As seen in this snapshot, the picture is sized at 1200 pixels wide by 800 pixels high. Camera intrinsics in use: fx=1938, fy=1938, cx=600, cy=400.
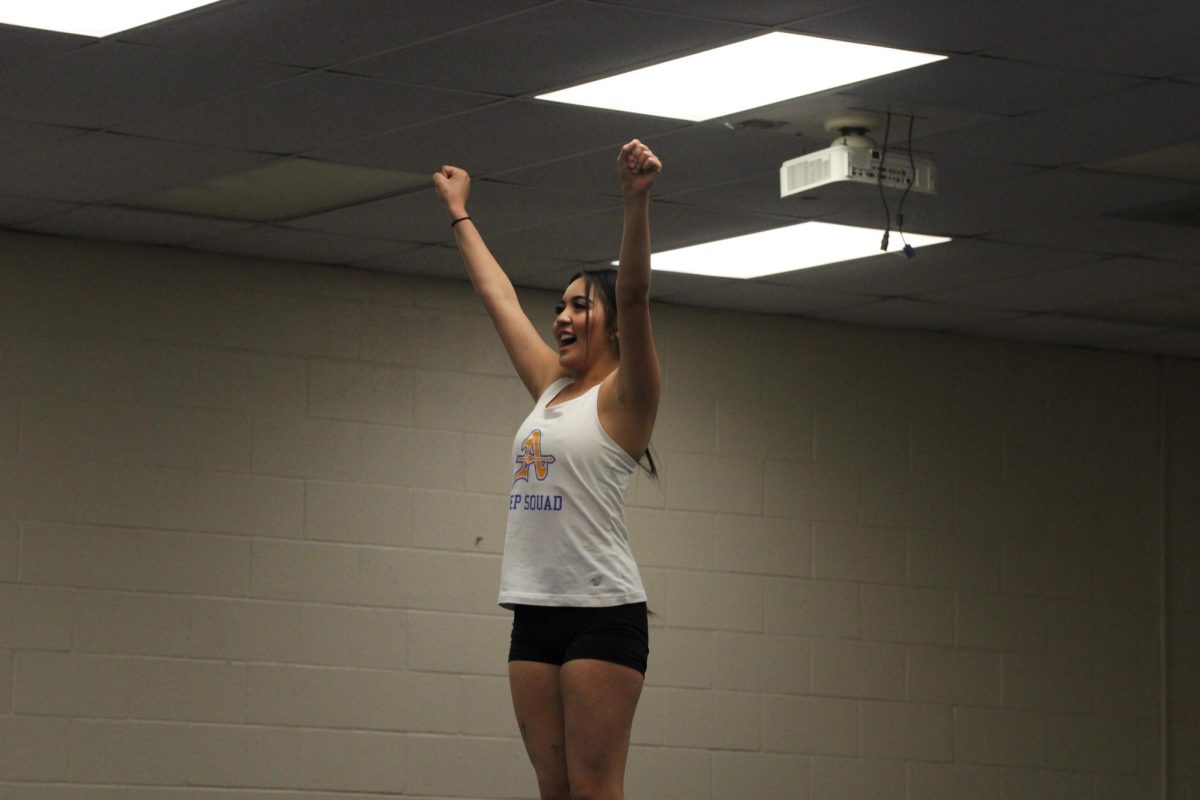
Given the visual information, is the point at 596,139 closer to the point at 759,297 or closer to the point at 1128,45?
the point at 1128,45

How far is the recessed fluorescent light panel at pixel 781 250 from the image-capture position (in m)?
6.25

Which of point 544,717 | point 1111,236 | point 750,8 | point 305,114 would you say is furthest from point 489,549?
point 544,717

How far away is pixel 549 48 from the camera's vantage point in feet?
14.7

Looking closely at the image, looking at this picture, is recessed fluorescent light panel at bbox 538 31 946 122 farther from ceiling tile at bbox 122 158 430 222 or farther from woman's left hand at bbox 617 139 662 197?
woman's left hand at bbox 617 139 662 197

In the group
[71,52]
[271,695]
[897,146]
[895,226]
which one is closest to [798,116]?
[897,146]

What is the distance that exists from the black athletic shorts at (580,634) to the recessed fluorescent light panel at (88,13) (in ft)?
5.65

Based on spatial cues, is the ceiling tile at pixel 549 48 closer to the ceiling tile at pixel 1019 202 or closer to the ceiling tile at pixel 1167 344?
the ceiling tile at pixel 1019 202

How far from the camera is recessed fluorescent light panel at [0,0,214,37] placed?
14.1ft

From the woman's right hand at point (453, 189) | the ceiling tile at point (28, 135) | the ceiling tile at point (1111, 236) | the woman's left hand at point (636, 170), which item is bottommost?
the woman's left hand at point (636, 170)

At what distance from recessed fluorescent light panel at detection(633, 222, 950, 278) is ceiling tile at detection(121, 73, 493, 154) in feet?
5.25

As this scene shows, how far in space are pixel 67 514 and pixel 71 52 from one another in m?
2.15

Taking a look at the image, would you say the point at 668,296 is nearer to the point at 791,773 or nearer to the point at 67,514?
the point at 791,773

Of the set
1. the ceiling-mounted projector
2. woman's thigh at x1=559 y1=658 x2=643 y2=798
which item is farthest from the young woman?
the ceiling-mounted projector

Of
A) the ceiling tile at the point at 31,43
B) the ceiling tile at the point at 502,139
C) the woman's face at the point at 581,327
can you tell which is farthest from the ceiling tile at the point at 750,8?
the ceiling tile at the point at 31,43
